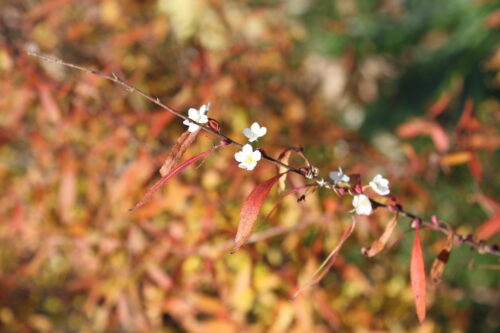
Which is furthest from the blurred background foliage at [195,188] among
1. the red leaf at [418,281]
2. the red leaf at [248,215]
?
the red leaf at [248,215]

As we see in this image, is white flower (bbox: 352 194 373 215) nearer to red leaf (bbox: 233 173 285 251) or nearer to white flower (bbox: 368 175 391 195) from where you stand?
white flower (bbox: 368 175 391 195)

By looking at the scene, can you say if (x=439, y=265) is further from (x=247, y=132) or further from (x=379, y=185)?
(x=247, y=132)

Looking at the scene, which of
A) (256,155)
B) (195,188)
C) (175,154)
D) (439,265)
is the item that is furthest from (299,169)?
(195,188)

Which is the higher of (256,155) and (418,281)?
(256,155)

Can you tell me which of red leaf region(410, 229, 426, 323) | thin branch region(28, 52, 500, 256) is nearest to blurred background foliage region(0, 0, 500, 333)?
thin branch region(28, 52, 500, 256)

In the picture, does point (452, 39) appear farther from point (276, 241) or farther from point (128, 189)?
point (128, 189)

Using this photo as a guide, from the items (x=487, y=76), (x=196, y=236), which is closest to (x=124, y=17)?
(x=196, y=236)
